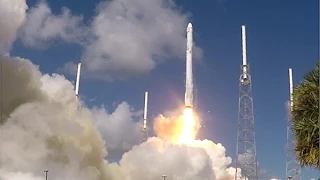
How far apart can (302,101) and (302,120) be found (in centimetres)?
109

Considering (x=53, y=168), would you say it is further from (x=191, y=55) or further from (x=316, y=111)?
(x=316, y=111)

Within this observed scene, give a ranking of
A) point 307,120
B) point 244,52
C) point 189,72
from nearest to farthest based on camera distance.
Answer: point 307,120 < point 244,52 < point 189,72

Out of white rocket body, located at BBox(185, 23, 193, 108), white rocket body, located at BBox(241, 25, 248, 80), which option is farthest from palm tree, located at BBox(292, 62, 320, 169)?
white rocket body, located at BBox(185, 23, 193, 108)

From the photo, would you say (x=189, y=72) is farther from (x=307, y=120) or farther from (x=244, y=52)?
(x=307, y=120)

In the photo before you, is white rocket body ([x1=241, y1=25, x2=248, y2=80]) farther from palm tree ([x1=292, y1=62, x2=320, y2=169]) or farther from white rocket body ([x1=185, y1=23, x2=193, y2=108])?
palm tree ([x1=292, y1=62, x2=320, y2=169])

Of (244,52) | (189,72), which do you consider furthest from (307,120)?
(189,72)

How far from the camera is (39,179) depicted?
70.1m

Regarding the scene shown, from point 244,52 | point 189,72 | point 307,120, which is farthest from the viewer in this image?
point 189,72

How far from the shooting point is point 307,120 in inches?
989

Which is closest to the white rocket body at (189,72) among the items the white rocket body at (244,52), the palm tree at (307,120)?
the white rocket body at (244,52)

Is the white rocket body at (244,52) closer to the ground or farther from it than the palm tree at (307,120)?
farther from it

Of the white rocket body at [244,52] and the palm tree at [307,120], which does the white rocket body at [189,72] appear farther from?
the palm tree at [307,120]

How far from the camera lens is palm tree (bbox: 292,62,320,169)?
80.8 feet

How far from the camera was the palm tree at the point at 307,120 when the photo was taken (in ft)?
80.8
